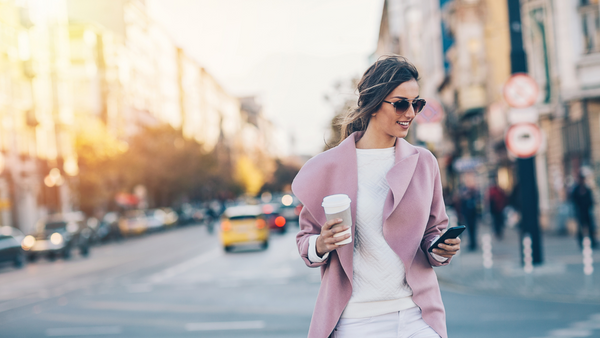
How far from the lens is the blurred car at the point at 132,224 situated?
46.9 meters

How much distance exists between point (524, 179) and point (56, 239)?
21417 millimetres

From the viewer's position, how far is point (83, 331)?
33.1 ft

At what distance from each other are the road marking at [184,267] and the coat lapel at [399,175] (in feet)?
48.0

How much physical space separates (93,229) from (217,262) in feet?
65.8

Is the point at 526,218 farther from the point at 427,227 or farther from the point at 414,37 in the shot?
the point at 414,37

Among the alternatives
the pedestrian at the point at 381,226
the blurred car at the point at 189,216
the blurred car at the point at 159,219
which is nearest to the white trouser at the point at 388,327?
the pedestrian at the point at 381,226

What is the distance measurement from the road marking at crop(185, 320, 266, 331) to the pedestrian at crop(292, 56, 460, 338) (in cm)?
690

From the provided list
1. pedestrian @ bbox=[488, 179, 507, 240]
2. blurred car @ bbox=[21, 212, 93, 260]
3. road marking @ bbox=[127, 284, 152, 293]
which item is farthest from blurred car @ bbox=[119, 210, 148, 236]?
road marking @ bbox=[127, 284, 152, 293]

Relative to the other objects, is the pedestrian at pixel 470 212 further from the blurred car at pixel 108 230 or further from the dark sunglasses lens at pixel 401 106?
the blurred car at pixel 108 230

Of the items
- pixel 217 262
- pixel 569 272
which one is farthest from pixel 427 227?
pixel 217 262

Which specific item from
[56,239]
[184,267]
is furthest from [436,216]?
[56,239]

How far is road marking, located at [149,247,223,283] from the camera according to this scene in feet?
58.9

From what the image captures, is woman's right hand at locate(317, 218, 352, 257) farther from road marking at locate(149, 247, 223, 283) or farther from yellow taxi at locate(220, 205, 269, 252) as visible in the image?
yellow taxi at locate(220, 205, 269, 252)

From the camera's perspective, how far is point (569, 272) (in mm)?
13656
